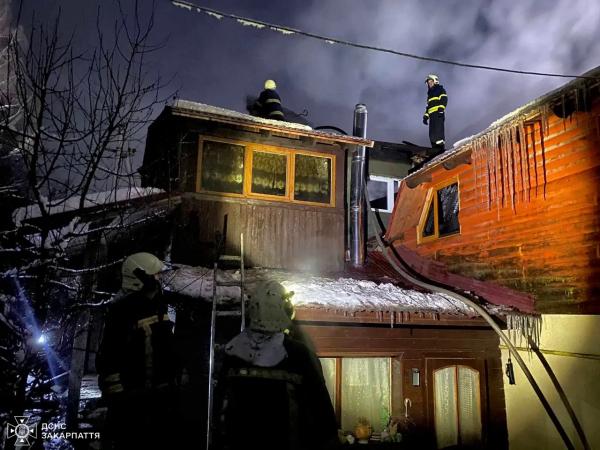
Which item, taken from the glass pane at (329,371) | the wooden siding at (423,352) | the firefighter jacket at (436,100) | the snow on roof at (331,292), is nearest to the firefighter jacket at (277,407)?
the snow on roof at (331,292)

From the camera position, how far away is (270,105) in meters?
12.5

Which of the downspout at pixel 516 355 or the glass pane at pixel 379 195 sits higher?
the glass pane at pixel 379 195

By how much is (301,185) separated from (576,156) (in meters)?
6.10

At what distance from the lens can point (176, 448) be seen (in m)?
6.91

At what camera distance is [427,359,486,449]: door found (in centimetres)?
877

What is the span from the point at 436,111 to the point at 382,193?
412 cm

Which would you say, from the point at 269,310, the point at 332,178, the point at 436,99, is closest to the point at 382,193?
the point at 436,99

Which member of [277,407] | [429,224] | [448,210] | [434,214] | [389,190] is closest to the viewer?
[277,407]

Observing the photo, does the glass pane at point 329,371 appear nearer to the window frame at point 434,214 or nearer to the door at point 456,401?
the door at point 456,401

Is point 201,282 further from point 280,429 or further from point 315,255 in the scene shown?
point 280,429

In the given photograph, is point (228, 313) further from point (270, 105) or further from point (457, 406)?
point (270, 105)

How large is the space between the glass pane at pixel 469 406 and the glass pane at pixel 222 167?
6.93 metres

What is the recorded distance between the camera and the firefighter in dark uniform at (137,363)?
3824mm

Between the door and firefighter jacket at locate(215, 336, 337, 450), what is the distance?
6.32 metres
